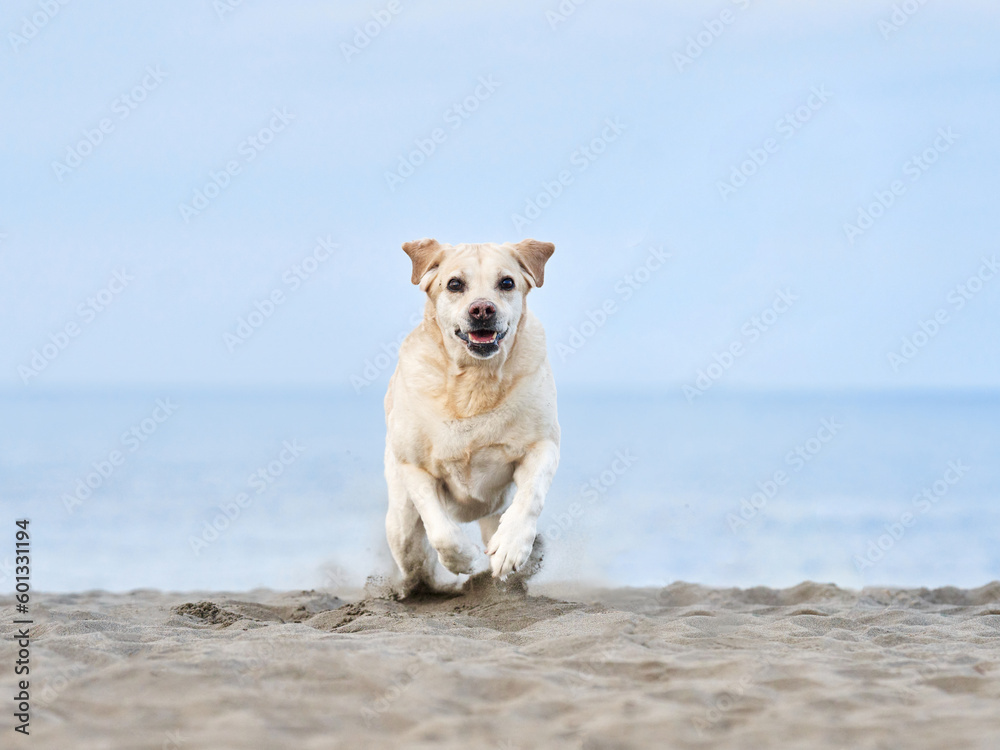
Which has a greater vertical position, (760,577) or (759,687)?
(760,577)

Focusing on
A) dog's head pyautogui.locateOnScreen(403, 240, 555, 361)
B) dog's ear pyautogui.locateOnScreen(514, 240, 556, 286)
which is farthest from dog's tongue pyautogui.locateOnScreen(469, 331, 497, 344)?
dog's ear pyautogui.locateOnScreen(514, 240, 556, 286)

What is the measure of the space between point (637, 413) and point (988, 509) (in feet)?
88.0

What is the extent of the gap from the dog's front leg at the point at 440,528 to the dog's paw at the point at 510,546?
487 millimetres

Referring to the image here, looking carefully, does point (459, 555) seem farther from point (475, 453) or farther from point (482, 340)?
point (482, 340)

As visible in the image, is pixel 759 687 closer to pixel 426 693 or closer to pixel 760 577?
pixel 426 693

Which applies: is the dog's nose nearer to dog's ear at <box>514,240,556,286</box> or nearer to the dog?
the dog

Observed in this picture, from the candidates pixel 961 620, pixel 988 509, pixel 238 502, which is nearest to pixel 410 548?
pixel 961 620

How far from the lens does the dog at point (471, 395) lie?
615 cm

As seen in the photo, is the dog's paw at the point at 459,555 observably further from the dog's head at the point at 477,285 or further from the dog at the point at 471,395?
the dog's head at the point at 477,285

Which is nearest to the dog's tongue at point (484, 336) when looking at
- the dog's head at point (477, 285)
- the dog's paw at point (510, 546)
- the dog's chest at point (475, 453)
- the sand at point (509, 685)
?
the dog's head at point (477, 285)

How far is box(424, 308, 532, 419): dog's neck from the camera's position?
6336mm

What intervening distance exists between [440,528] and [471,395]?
0.90 metres

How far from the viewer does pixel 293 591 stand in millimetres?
8781

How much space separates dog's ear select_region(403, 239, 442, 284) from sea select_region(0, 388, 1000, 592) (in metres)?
2.22
